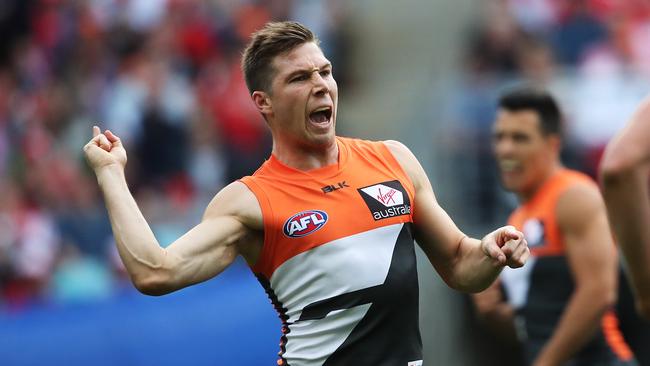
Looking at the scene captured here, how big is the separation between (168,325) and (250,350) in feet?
2.44

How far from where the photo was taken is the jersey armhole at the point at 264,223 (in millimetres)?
4895

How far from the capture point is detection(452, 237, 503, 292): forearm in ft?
16.1

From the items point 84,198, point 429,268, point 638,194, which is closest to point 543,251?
point 638,194

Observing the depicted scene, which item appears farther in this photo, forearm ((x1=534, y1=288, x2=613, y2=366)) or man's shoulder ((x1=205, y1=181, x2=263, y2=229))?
forearm ((x1=534, y1=288, x2=613, y2=366))

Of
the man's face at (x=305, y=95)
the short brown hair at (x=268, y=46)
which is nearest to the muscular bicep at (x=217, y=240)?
the man's face at (x=305, y=95)

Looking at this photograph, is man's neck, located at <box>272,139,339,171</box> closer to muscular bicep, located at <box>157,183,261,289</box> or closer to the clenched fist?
muscular bicep, located at <box>157,183,261,289</box>

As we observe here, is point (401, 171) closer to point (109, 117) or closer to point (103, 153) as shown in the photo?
point (103, 153)

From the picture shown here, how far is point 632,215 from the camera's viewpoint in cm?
357

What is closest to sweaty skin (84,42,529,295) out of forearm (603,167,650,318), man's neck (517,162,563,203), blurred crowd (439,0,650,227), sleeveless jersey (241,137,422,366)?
sleeveless jersey (241,137,422,366)

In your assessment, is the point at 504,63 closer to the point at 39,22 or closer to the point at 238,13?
the point at 238,13

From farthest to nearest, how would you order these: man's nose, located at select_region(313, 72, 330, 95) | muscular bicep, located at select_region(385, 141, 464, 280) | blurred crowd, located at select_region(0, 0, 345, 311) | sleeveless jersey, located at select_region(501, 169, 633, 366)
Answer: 1. blurred crowd, located at select_region(0, 0, 345, 311)
2. sleeveless jersey, located at select_region(501, 169, 633, 366)
3. muscular bicep, located at select_region(385, 141, 464, 280)
4. man's nose, located at select_region(313, 72, 330, 95)

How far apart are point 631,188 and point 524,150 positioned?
3767 millimetres

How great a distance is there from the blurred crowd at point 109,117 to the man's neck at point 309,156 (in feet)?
20.5

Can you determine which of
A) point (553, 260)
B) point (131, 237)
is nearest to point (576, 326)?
point (553, 260)
